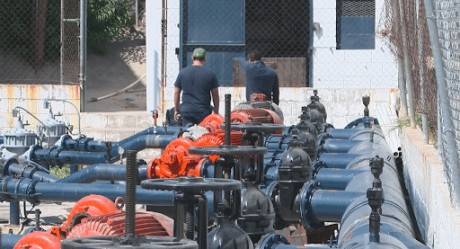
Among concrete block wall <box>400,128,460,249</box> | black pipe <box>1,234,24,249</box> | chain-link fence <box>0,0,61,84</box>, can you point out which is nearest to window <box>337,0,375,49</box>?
chain-link fence <box>0,0,61,84</box>

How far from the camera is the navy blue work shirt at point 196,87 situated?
310 inches

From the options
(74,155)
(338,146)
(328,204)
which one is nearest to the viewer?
(328,204)

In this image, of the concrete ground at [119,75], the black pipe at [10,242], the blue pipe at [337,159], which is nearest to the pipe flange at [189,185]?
the black pipe at [10,242]

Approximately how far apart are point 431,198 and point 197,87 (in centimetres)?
448

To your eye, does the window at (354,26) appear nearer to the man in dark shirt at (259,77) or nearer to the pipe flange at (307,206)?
the man in dark shirt at (259,77)

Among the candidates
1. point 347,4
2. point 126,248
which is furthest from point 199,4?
point 126,248

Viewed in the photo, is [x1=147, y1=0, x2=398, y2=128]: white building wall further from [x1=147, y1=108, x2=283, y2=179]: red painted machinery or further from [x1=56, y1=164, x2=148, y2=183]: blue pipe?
[x1=147, y1=108, x2=283, y2=179]: red painted machinery

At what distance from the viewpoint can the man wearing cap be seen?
786 cm

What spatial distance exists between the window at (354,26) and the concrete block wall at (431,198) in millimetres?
8604

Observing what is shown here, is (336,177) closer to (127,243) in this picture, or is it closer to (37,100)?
(127,243)

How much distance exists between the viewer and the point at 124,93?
18438 mm

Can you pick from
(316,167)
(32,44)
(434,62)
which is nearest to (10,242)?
(434,62)

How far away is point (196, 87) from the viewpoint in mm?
7883

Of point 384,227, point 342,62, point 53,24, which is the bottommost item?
point 384,227
